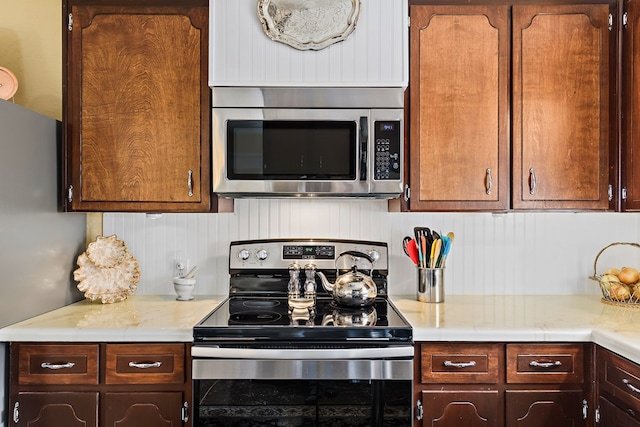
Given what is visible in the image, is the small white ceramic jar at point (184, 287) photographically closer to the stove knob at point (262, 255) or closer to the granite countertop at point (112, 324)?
the granite countertop at point (112, 324)

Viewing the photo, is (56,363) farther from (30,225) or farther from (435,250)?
(435,250)

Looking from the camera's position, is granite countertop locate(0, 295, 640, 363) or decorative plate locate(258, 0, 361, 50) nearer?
granite countertop locate(0, 295, 640, 363)

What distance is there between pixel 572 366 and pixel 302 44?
1607 millimetres

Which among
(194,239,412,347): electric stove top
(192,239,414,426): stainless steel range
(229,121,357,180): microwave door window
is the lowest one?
(192,239,414,426): stainless steel range

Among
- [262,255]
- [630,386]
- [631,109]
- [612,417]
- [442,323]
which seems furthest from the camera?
[262,255]

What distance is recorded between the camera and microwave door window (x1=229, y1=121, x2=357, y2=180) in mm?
1999

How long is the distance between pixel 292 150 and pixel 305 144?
6cm

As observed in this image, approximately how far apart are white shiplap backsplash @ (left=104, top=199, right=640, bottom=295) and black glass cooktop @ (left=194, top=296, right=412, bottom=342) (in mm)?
436

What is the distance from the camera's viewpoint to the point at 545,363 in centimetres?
173

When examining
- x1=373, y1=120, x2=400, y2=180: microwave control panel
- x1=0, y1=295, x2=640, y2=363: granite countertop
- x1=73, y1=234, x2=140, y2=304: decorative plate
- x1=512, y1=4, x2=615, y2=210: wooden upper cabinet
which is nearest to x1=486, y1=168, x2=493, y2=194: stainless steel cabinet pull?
x1=512, y1=4, x2=615, y2=210: wooden upper cabinet

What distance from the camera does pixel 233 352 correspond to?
5.57 ft

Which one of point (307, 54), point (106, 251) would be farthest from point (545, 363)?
point (106, 251)

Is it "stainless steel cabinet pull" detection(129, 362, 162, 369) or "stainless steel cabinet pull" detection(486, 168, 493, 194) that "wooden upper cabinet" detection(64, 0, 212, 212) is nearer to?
"stainless steel cabinet pull" detection(129, 362, 162, 369)

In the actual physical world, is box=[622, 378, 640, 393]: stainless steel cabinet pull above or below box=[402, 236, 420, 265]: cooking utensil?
below
